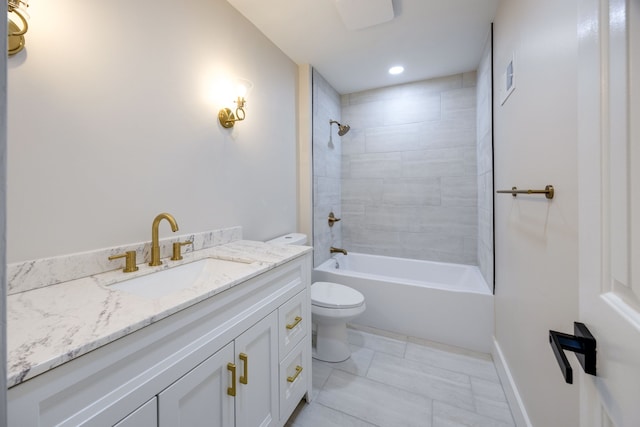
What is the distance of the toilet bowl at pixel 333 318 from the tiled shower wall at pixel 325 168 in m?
0.64

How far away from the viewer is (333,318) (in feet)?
5.98

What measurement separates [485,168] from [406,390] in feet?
5.93

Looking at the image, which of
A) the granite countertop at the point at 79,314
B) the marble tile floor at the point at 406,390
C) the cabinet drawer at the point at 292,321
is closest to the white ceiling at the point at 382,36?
the granite countertop at the point at 79,314

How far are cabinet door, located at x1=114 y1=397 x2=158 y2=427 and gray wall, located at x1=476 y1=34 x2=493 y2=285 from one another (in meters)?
2.16

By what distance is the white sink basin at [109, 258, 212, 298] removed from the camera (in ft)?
3.33

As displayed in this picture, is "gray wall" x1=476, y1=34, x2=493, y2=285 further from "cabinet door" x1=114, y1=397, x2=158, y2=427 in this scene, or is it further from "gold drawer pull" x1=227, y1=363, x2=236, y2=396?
"cabinet door" x1=114, y1=397, x2=158, y2=427

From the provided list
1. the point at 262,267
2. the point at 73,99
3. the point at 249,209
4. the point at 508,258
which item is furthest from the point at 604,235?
the point at 249,209

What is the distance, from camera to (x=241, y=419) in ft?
3.20

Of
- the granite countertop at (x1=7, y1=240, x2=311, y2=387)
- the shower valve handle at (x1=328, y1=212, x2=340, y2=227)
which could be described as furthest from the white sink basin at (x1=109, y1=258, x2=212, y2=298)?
the shower valve handle at (x1=328, y1=212, x2=340, y2=227)

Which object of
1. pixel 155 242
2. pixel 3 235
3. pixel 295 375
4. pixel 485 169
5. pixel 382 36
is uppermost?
pixel 382 36

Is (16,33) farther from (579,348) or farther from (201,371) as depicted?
(579,348)

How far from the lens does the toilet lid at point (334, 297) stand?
1831 millimetres

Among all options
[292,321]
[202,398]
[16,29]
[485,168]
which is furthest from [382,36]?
[202,398]

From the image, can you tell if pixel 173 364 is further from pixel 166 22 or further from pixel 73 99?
pixel 166 22
